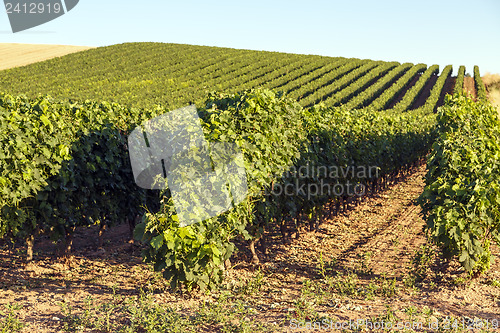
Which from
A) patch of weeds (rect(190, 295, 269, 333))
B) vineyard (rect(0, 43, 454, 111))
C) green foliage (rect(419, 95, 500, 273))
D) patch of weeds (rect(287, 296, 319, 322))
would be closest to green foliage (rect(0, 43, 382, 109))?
vineyard (rect(0, 43, 454, 111))

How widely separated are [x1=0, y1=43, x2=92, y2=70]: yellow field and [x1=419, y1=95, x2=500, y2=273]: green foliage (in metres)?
54.0

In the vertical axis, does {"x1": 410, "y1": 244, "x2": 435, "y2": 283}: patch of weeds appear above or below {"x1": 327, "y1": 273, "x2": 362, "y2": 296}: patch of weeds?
below

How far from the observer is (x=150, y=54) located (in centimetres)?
6134

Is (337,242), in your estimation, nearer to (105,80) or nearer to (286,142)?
(286,142)

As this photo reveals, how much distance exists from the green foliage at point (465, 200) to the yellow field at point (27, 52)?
5397 centimetres

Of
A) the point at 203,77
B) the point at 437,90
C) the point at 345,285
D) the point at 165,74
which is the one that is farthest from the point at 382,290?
the point at 437,90

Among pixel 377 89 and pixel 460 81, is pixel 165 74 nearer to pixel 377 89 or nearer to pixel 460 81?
pixel 377 89

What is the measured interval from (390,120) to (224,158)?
1147 centimetres

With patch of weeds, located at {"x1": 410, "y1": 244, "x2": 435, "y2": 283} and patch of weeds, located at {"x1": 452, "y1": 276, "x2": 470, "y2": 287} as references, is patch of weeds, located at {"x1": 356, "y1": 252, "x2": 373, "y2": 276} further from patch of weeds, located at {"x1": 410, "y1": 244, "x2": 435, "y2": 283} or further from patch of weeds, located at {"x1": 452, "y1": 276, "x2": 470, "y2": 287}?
patch of weeds, located at {"x1": 452, "y1": 276, "x2": 470, "y2": 287}

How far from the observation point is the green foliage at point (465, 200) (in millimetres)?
7102

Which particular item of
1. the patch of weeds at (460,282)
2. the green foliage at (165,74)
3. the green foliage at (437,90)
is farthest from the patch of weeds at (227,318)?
the green foliage at (437,90)

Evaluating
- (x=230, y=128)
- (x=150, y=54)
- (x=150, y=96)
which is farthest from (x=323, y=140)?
(x=150, y=54)

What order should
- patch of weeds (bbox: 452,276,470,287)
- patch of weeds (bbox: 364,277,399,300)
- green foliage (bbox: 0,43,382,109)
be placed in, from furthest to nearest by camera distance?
1. green foliage (bbox: 0,43,382,109)
2. patch of weeds (bbox: 452,276,470,287)
3. patch of weeds (bbox: 364,277,399,300)

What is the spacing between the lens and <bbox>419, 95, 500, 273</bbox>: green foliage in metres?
7.10
